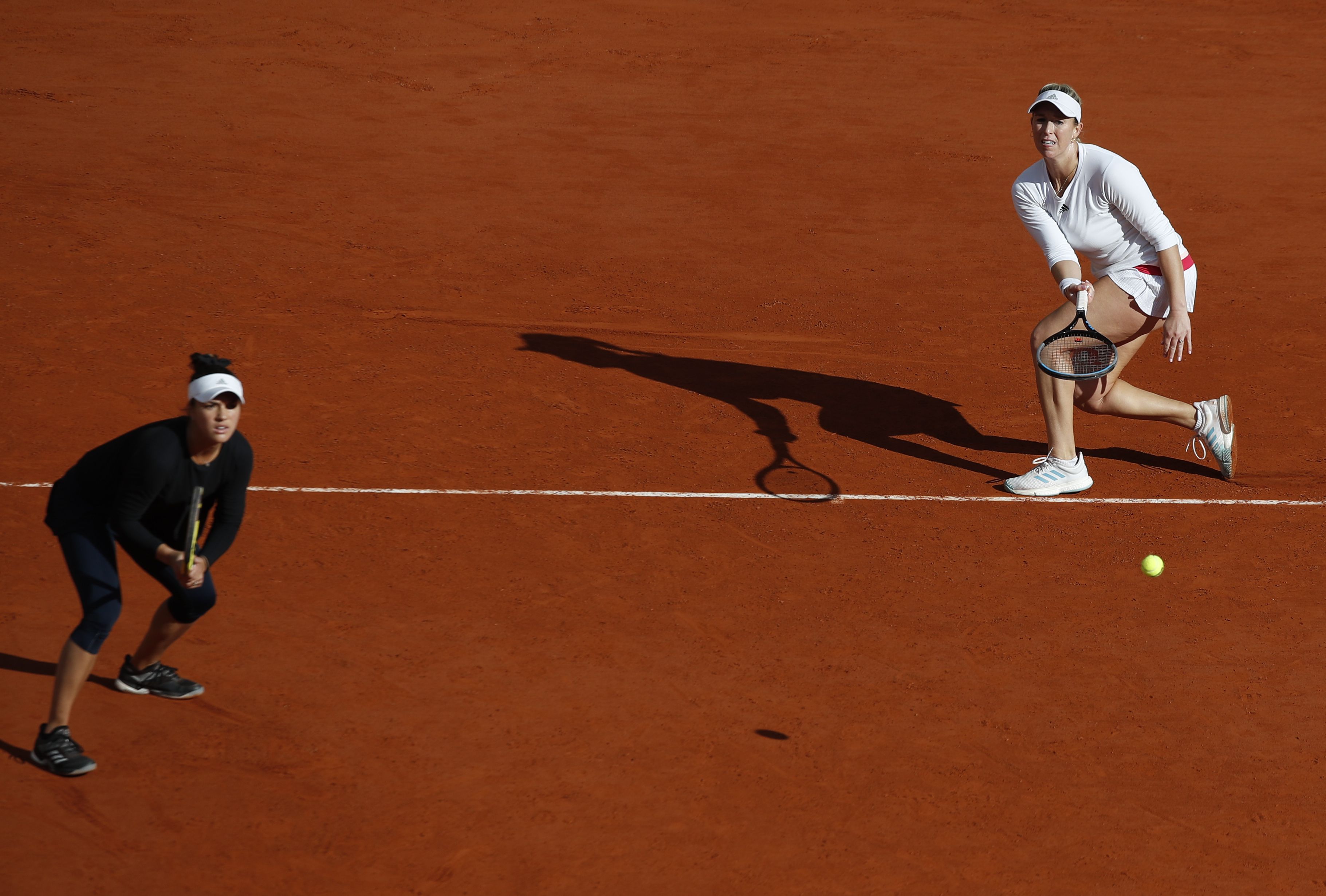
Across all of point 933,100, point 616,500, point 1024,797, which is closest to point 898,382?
point 616,500

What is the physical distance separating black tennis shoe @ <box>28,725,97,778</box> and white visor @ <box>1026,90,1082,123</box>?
5.47 m

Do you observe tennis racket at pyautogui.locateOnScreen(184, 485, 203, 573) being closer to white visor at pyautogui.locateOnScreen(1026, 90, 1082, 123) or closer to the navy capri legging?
the navy capri legging

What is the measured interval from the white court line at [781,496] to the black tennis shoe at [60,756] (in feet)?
8.20

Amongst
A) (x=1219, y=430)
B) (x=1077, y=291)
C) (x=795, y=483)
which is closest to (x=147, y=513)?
(x=795, y=483)

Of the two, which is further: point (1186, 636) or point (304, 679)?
point (1186, 636)

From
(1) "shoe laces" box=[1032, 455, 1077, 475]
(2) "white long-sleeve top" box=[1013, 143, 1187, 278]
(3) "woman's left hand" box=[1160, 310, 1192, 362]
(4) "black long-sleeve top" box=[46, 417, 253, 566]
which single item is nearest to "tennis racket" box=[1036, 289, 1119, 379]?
(3) "woman's left hand" box=[1160, 310, 1192, 362]

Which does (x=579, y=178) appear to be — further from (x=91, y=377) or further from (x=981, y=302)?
(x=91, y=377)

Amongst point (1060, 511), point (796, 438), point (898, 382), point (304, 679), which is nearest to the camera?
point (304, 679)

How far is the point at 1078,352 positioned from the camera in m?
7.62

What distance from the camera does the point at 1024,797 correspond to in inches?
216

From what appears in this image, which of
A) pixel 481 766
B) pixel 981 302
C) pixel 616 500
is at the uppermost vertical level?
pixel 981 302

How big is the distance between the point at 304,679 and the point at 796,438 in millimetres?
3652

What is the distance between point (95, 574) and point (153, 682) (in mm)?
795

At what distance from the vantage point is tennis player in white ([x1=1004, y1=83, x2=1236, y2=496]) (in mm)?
7352
